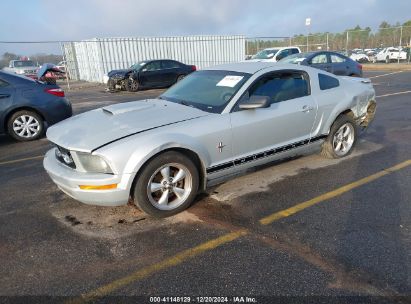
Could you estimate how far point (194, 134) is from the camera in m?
3.70

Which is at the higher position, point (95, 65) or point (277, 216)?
point (95, 65)

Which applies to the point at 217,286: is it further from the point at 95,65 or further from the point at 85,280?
the point at 95,65

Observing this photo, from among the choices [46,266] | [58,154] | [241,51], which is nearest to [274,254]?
[46,266]

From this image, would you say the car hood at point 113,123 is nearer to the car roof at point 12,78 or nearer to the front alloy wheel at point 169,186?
the front alloy wheel at point 169,186

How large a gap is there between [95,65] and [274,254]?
71.6 feet

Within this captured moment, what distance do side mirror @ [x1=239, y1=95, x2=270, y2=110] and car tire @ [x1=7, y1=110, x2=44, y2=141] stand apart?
5000mm

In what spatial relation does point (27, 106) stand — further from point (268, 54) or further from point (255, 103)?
point (268, 54)

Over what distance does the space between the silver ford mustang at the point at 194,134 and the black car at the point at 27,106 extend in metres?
3.44

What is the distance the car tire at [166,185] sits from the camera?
3484mm

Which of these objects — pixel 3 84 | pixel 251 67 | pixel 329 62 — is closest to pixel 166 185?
pixel 251 67

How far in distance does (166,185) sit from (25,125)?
15.7 ft

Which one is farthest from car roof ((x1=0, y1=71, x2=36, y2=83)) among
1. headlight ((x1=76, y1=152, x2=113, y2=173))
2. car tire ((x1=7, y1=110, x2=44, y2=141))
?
headlight ((x1=76, y1=152, x2=113, y2=173))

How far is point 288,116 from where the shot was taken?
448cm

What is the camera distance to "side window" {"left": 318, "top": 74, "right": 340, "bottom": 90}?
16.6 feet
